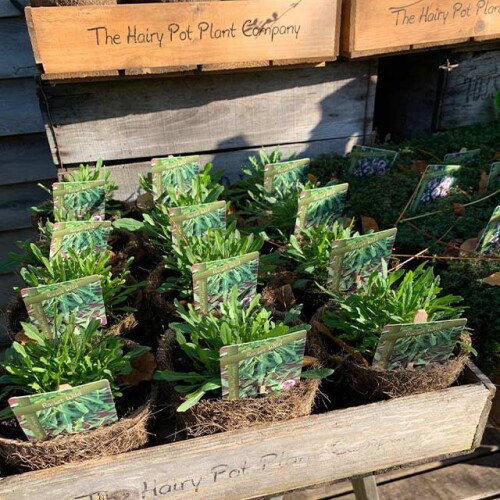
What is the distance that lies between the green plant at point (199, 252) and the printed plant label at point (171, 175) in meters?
0.27

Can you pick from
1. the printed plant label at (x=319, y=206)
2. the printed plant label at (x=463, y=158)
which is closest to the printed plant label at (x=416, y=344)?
the printed plant label at (x=319, y=206)

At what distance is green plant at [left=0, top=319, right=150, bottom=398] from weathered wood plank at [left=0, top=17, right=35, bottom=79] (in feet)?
5.07

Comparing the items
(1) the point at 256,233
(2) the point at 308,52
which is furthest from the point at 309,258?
(2) the point at 308,52

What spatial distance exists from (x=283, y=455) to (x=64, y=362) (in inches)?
16.8

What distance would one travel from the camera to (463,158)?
1.65 metres

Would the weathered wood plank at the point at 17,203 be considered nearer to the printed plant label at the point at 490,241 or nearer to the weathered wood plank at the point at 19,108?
the weathered wood plank at the point at 19,108

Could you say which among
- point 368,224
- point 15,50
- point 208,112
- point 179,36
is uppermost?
point 179,36

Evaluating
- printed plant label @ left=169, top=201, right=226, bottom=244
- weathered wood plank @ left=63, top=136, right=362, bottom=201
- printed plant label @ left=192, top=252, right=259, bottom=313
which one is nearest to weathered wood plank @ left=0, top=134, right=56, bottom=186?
weathered wood plank @ left=63, top=136, right=362, bottom=201

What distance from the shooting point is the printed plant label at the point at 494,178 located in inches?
57.8

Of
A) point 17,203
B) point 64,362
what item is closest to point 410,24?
point 64,362

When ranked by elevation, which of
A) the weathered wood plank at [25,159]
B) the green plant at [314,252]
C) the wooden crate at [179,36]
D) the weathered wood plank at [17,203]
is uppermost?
the wooden crate at [179,36]

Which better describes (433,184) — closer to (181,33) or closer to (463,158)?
(463,158)

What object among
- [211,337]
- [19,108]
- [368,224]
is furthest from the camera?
[19,108]

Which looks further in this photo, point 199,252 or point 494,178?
point 494,178
